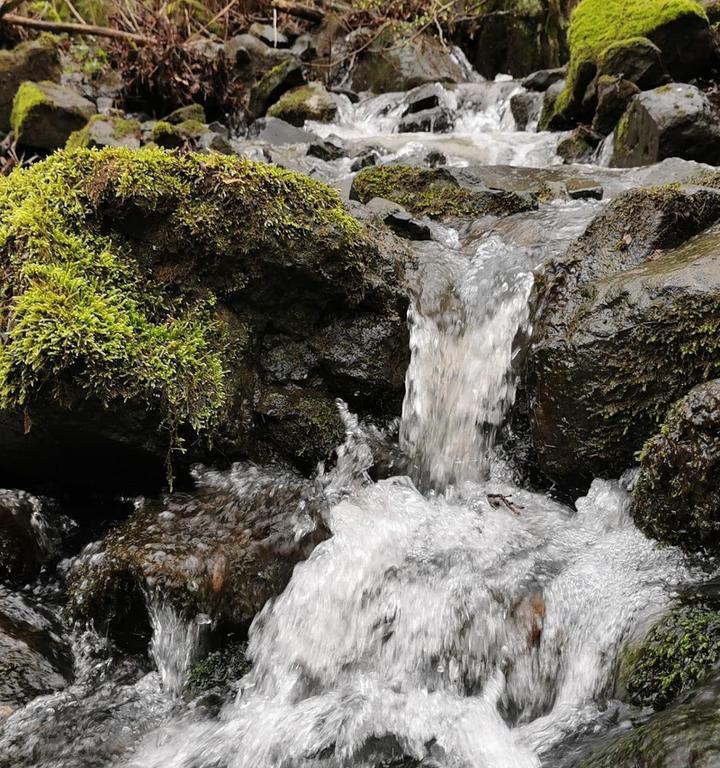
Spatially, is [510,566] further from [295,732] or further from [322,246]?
[322,246]

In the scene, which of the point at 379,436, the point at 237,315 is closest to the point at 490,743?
the point at 379,436

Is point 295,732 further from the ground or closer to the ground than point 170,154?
closer to the ground

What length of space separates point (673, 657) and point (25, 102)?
34.2 ft

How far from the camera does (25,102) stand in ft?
29.7

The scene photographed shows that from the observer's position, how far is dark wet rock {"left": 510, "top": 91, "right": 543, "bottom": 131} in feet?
35.7

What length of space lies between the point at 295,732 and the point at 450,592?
0.91 meters

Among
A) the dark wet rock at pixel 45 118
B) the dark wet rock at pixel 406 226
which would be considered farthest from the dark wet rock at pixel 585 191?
the dark wet rock at pixel 45 118

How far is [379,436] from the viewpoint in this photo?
13.0 feet

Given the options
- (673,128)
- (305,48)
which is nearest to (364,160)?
(673,128)

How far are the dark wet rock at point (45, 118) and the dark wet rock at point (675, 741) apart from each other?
10009 mm

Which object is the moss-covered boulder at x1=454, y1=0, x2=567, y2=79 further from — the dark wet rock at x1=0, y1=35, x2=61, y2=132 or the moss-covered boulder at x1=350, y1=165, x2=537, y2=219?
the moss-covered boulder at x1=350, y1=165, x2=537, y2=219

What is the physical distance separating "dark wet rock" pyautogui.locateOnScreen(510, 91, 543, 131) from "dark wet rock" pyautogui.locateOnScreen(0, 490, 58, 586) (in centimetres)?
1025

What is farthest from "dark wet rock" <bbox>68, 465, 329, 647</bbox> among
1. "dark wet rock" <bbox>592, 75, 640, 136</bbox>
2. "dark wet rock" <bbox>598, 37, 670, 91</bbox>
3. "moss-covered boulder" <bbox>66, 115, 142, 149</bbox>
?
"dark wet rock" <bbox>598, 37, 670, 91</bbox>

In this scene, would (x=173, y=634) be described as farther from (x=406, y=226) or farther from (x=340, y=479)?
(x=406, y=226)
